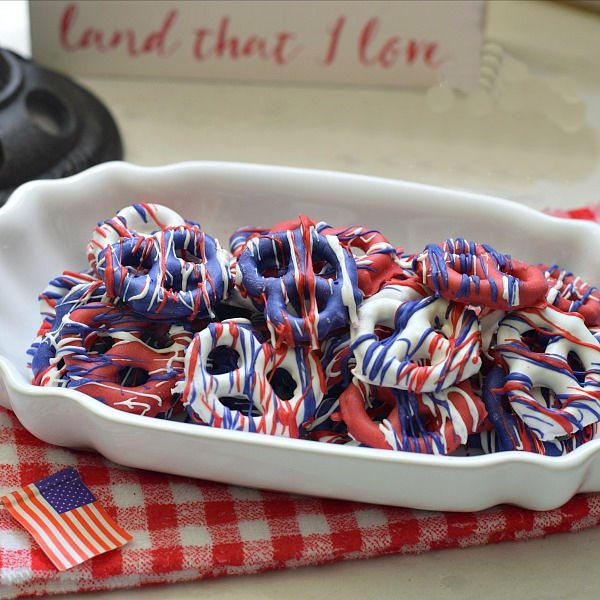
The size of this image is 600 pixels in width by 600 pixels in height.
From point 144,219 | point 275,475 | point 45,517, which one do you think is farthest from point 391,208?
point 45,517

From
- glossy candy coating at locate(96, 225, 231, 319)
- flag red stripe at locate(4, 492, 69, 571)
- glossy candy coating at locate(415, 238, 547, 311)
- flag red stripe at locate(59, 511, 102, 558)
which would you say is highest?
glossy candy coating at locate(415, 238, 547, 311)

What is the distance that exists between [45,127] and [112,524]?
756 mm

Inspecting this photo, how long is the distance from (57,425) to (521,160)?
98cm

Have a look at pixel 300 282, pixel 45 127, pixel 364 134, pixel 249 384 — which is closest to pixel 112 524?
pixel 249 384

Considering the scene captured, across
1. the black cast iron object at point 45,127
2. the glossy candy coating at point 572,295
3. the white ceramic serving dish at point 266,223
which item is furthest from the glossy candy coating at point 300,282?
the black cast iron object at point 45,127

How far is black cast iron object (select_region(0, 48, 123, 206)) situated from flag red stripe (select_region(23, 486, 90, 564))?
51 centimetres

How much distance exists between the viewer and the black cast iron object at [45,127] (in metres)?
1.34

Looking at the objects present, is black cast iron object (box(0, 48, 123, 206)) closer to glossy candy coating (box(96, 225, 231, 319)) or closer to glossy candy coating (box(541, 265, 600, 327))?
glossy candy coating (box(96, 225, 231, 319))

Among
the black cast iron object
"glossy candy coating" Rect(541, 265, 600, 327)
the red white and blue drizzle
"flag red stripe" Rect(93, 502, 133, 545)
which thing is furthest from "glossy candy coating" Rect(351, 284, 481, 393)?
the black cast iron object

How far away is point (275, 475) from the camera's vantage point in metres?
0.89

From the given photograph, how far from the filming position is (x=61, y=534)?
0.91 meters

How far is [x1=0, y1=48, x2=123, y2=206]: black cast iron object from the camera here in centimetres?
134

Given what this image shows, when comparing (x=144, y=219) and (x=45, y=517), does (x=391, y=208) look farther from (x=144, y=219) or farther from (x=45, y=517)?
(x=45, y=517)

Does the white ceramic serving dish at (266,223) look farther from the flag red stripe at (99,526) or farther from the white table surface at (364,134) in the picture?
the white table surface at (364,134)
